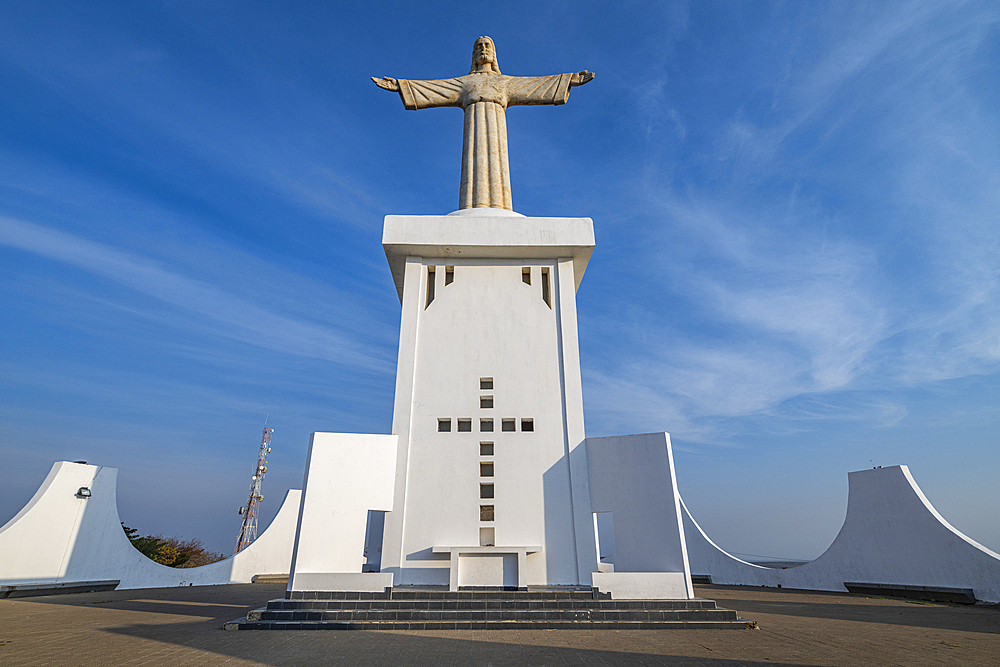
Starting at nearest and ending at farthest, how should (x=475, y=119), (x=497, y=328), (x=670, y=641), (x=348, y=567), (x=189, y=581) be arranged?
1. (x=670, y=641)
2. (x=348, y=567)
3. (x=497, y=328)
4. (x=475, y=119)
5. (x=189, y=581)

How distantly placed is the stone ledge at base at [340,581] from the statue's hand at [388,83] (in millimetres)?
11830

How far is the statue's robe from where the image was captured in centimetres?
1253

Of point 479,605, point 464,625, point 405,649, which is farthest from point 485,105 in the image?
point 405,649

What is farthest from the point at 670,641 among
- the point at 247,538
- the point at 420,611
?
the point at 247,538

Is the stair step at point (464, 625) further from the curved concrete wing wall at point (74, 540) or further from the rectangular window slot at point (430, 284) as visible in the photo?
the curved concrete wing wall at point (74, 540)

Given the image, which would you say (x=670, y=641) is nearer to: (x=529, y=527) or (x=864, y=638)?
(x=864, y=638)

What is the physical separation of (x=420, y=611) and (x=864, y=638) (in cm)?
594

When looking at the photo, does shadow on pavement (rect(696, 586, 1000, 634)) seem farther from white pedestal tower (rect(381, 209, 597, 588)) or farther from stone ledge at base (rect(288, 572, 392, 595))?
stone ledge at base (rect(288, 572, 392, 595))

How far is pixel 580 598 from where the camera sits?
7770mm

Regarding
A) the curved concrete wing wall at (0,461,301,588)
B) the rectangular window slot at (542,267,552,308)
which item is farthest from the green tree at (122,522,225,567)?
the rectangular window slot at (542,267,552,308)

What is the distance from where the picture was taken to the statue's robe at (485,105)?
12527mm

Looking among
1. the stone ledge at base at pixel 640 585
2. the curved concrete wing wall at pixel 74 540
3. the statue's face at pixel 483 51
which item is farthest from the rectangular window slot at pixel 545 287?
the curved concrete wing wall at pixel 74 540

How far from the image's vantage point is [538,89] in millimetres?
13672

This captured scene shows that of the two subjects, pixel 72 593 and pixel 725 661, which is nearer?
pixel 725 661
